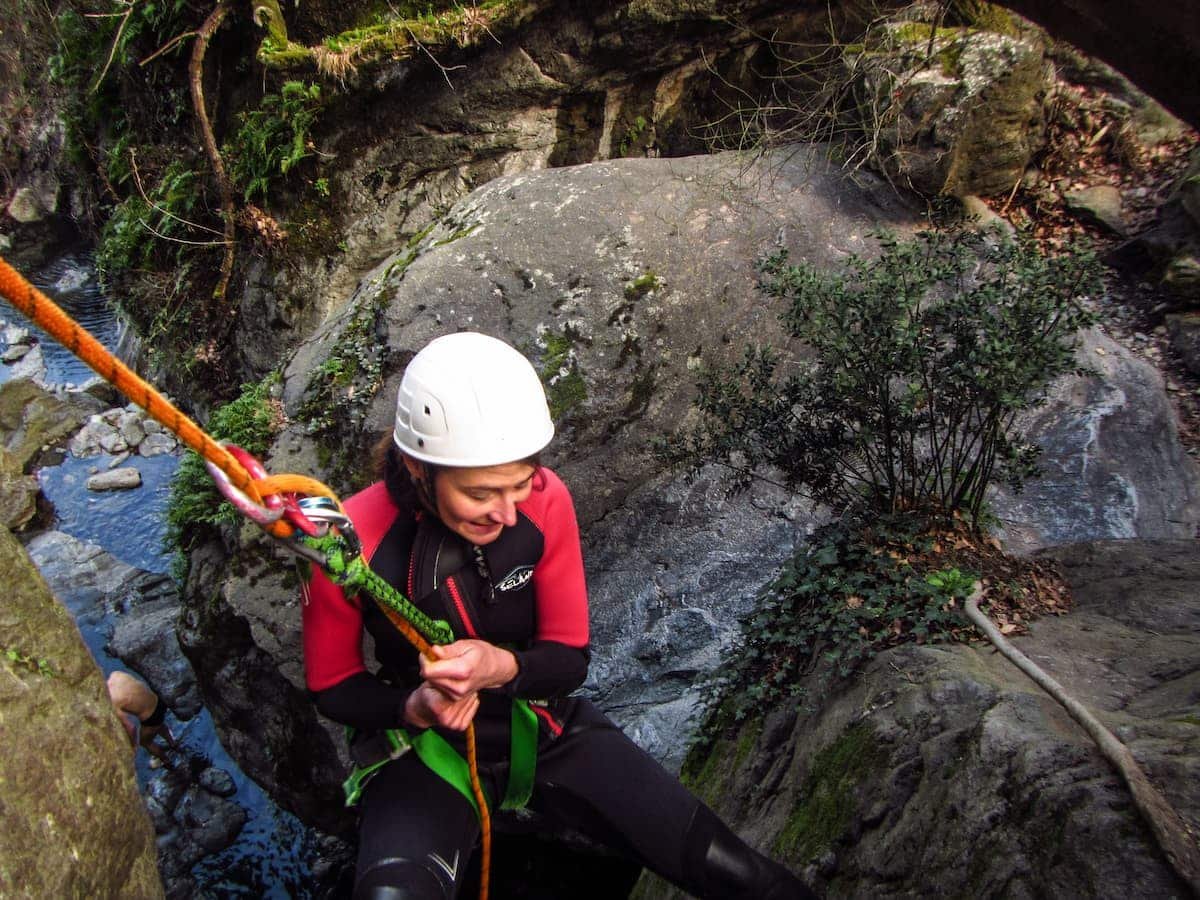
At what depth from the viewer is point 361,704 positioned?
2246mm

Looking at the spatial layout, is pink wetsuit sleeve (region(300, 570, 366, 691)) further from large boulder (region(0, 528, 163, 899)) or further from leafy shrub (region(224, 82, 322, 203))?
leafy shrub (region(224, 82, 322, 203))

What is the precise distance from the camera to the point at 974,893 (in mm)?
2111

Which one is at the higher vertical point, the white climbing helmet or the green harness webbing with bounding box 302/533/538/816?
the white climbing helmet

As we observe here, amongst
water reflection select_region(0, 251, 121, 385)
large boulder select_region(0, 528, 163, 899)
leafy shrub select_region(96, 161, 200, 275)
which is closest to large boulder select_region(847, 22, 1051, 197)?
large boulder select_region(0, 528, 163, 899)

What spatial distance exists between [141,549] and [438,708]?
23.0 ft

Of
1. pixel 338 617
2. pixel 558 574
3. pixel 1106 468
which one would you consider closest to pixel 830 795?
pixel 558 574

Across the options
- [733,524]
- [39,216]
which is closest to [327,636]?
[733,524]

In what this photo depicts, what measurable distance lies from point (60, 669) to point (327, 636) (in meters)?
0.66

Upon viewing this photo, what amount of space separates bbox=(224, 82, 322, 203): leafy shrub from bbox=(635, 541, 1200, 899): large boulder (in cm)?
683

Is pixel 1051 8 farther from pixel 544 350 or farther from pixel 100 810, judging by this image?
pixel 544 350

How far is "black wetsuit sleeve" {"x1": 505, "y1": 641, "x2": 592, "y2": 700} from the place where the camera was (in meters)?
2.28

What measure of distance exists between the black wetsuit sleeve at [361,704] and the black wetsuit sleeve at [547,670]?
0.34 m

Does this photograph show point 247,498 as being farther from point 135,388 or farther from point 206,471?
point 206,471

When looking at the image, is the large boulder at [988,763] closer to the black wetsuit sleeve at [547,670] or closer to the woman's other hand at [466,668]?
the black wetsuit sleeve at [547,670]
